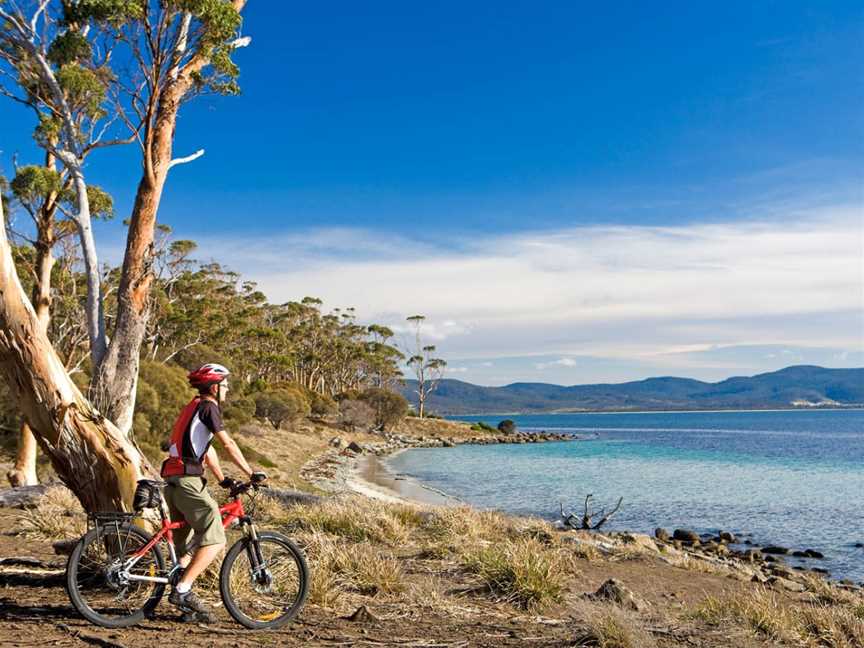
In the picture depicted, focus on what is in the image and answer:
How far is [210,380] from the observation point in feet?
18.4

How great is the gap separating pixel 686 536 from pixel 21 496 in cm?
1767

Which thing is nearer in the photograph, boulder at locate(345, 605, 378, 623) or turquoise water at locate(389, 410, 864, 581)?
boulder at locate(345, 605, 378, 623)

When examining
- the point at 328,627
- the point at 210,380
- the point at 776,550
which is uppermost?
the point at 210,380

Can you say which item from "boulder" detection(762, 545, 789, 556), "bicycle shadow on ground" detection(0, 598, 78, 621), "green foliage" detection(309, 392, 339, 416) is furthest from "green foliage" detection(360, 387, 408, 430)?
"bicycle shadow on ground" detection(0, 598, 78, 621)

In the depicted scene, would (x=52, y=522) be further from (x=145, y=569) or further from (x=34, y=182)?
(x=34, y=182)

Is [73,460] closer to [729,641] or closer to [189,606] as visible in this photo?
[189,606]

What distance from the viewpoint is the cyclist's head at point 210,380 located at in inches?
219

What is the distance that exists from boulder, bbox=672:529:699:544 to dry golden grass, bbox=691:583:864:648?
46.6ft

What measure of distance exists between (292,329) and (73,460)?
73.1 m

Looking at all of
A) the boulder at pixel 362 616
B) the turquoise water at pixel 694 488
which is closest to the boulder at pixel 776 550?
the turquoise water at pixel 694 488

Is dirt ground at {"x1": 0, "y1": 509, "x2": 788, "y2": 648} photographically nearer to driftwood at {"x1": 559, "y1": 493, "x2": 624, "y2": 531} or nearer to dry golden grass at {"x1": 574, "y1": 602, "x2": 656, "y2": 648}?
dry golden grass at {"x1": 574, "y1": 602, "x2": 656, "y2": 648}

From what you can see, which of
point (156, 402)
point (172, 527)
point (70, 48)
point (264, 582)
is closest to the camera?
point (172, 527)

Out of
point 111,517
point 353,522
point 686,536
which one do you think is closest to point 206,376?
point 111,517

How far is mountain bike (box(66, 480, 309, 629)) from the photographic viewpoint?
5598mm
